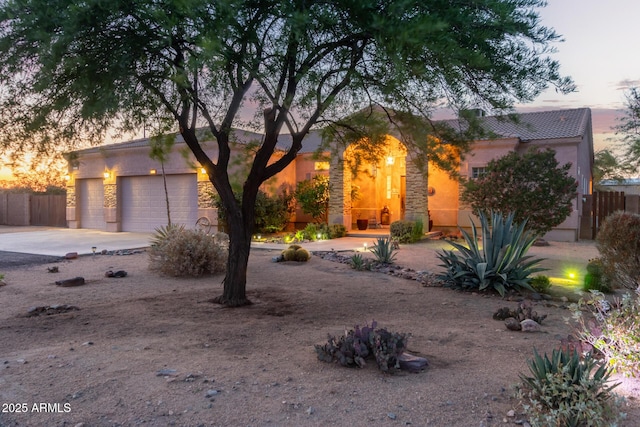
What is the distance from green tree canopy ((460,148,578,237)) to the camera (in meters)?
11.8

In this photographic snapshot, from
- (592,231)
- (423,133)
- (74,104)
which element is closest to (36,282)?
(74,104)

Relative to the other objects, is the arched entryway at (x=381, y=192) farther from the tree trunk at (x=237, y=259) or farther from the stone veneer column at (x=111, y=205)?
the stone veneer column at (x=111, y=205)

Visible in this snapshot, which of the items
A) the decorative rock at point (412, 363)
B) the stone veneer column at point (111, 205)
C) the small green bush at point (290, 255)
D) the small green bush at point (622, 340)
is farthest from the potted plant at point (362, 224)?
the small green bush at point (622, 340)

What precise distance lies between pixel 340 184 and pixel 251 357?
1457cm

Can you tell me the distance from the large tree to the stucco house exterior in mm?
9863

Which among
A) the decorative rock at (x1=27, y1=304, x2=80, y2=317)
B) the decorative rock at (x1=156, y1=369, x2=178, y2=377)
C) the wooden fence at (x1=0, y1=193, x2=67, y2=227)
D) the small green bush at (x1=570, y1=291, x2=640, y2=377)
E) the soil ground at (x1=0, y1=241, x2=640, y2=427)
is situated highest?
the wooden fence at (x1=0, y1=193, x2=67, y2=227)

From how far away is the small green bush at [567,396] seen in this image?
2.90m

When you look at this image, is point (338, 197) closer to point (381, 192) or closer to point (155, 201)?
point (381, 192)

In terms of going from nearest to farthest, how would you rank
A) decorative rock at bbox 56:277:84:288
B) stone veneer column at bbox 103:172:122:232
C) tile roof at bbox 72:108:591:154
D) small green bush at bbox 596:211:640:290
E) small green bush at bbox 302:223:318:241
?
small green bush at bbox 596:211:640:290
decorative rock at bbox 56:277:84:288
tile roof at bbox 72:108:591:154
small green bush at bbox 302:223:318:241
stone veneer column at bbox 103:172:122:232

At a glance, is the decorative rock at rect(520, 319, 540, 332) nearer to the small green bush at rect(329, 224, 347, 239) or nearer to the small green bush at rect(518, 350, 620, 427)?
the small green bush at rect(518, 350, 620, 427)

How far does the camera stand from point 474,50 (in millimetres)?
5512

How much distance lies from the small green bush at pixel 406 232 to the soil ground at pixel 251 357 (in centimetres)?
739

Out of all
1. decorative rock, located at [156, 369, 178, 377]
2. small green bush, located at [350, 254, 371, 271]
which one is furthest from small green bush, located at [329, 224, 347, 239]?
decorative rock, located at [156, 369, 178, 377]

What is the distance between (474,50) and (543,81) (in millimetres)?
1217
